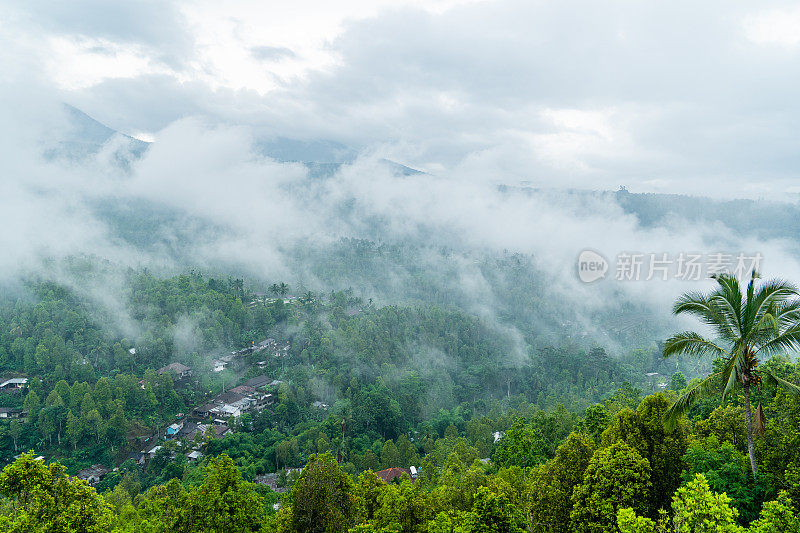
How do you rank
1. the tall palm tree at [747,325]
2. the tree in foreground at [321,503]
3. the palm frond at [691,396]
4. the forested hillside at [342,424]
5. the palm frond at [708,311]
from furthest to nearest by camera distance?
the tree in foreground at [321,503]
the forested hillside at [342,424]
the palm frond at [691,396]
the palm frond at [708,311]
the tall palm tree at [747,325]

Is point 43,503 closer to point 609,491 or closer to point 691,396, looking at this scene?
point 609,491

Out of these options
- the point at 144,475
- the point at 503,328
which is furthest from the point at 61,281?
the point at 503,328

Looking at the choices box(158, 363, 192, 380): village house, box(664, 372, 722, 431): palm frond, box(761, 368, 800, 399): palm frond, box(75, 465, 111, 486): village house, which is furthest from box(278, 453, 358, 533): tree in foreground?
box(158, 363, 192, 380): village house

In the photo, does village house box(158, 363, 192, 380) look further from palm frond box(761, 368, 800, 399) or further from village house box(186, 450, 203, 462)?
palm frond box(761, 368, 800, 399)

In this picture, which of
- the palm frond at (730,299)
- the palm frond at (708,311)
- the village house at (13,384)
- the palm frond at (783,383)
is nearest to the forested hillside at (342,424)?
the palm frond at (783,383)

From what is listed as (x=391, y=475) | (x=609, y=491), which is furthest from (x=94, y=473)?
(x=609, y=491)

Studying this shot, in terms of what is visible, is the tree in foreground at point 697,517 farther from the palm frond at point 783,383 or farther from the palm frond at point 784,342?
the palm frond at point 784,342
